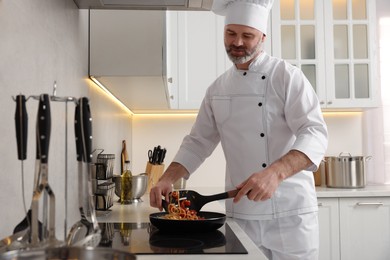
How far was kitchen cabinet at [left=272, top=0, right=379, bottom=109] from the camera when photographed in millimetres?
3408

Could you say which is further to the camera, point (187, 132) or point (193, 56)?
point (187, 132)

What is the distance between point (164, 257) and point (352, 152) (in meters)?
2.95

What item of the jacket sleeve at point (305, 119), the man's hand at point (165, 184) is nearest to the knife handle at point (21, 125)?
the man's hand at point (165, 184)

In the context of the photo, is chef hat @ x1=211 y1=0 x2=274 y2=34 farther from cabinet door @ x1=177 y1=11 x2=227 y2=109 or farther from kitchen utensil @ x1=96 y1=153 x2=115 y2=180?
cabinet door @ x1=177 y1=11 x2=227 y2=109

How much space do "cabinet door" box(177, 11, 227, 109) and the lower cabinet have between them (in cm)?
108

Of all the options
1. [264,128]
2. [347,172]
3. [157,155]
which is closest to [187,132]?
[157,155]

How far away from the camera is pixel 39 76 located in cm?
128

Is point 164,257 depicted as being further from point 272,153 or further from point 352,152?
point 352,152

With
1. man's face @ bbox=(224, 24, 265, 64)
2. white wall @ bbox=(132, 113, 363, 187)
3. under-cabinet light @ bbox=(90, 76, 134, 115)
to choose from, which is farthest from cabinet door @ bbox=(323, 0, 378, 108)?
man's face @ bbox=(224, 24, 265, 64)

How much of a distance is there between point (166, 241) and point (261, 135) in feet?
2.39

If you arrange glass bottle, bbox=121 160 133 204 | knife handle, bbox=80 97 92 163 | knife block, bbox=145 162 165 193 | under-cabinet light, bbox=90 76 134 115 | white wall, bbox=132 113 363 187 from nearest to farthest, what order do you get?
knife handle, bbox=80 97 92 163 → under-cabinet light, bbox=90 76 134 115 → glass bottle, bbox=121 160 133 204 → knife block, bbox=145 162 165 193 → white wall, bbox=132 113 363 187

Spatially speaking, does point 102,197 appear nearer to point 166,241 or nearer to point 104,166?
point 104,166

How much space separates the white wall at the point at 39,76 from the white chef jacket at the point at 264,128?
21.2 inches

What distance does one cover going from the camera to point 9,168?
1.04m
